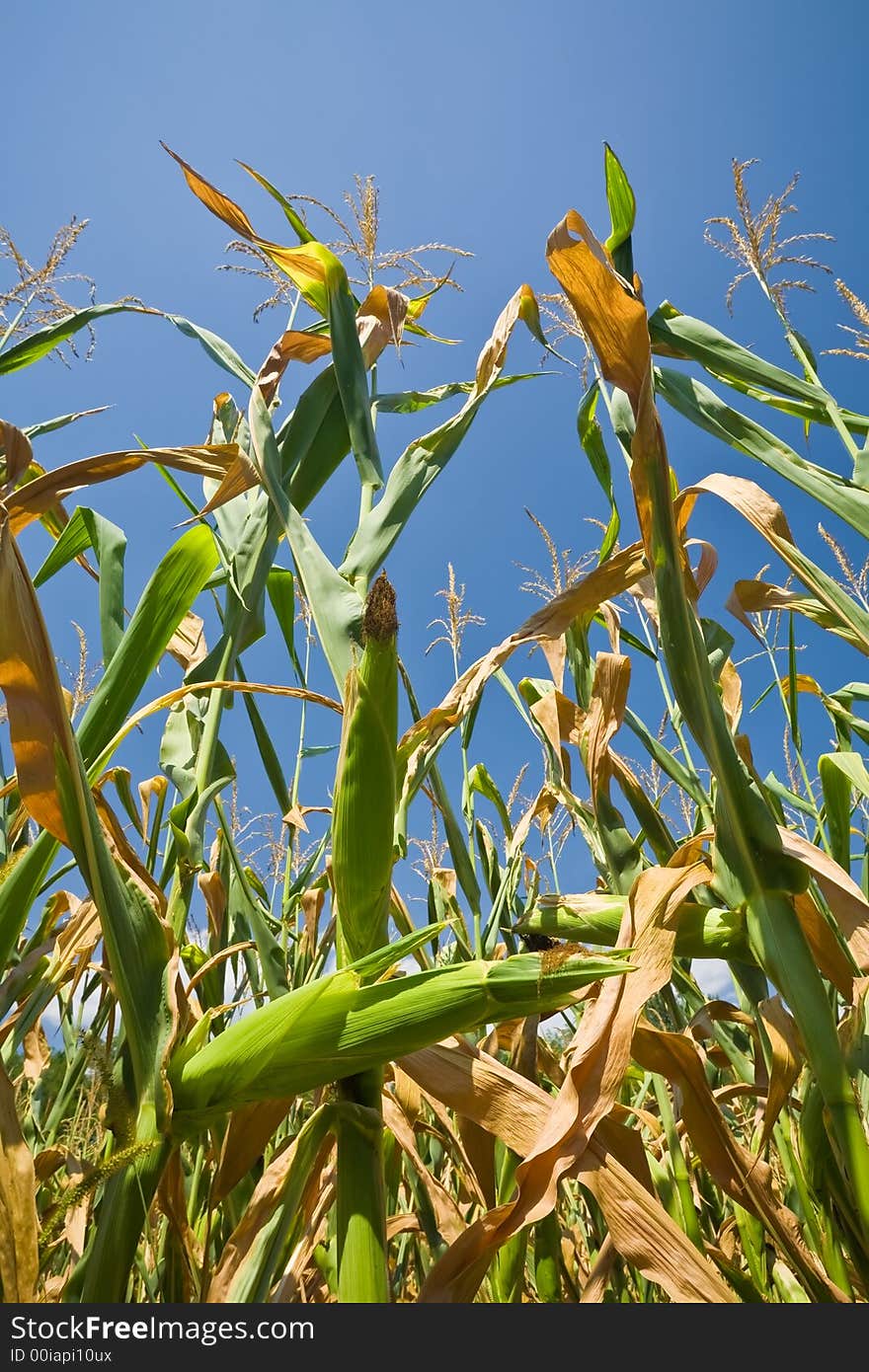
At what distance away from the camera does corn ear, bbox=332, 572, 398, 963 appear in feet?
2.20

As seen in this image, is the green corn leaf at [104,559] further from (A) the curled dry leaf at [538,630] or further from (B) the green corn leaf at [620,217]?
(B) the green corn leaf at [620,217]

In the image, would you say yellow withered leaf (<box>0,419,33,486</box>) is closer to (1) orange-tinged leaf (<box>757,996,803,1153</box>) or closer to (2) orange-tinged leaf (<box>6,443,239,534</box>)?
(2) orange-tinged leaf (<box>6,443,239,534</box>)

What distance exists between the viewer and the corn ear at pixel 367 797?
2.20 feet

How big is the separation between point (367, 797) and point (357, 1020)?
17 cm

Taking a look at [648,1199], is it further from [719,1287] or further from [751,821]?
[751,821]

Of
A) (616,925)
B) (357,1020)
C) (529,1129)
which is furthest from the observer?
(616,925)

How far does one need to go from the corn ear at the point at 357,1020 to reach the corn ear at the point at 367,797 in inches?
2.5

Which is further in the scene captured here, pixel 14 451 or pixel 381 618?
pixel 14 451

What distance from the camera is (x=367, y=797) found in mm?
671

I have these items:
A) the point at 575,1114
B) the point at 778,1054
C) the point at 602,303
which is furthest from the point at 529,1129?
the point at 602,303

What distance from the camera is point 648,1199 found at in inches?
31.0

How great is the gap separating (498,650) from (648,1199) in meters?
0.61

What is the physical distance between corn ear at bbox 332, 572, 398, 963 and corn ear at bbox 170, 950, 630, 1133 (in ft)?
0.21

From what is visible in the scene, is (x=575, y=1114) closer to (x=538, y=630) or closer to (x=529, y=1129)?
(x=529, y=1129)
